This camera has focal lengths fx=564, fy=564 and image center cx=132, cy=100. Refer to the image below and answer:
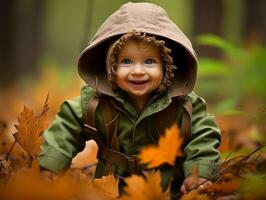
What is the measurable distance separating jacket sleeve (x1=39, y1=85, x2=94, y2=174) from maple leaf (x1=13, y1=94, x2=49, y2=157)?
167mm

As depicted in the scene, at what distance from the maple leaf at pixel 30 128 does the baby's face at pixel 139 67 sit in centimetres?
45

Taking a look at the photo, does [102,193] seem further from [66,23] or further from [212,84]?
[66,23]

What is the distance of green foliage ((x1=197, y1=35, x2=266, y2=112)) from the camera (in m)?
4.38

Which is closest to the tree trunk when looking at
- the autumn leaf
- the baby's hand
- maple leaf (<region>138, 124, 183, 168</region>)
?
the baby's hand

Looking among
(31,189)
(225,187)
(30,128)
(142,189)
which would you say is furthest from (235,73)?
(31,189)

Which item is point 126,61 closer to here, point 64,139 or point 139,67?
point 139,67

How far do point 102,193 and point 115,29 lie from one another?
2.84ft

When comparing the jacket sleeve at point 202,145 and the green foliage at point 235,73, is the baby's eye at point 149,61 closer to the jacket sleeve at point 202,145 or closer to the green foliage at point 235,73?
the jacket sleeve at point 202,145

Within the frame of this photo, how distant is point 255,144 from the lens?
167 inches

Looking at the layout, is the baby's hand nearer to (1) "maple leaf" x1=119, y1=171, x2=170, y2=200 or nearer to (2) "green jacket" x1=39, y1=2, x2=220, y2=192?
(2) "green jacket" x1=39, y1=2, x2=220, y2=192

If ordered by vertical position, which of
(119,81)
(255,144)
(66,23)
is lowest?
(66,23)

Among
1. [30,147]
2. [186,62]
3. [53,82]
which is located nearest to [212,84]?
[53,82]

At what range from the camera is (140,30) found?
2.70 meters

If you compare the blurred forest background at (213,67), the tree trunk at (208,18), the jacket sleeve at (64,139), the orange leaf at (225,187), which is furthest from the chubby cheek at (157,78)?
the tree trunk at (208,18)
